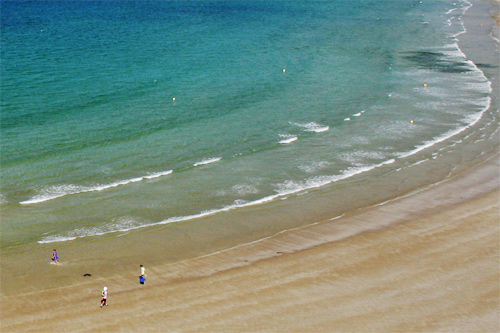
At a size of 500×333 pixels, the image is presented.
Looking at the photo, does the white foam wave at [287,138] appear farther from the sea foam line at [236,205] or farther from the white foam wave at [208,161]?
the sea foam line at [236,205]

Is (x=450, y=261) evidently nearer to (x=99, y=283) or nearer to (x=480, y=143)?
(x=99, y=283)

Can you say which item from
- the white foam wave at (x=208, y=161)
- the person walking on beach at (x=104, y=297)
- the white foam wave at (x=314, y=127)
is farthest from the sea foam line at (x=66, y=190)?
the white foam wave at (x=314, y=127)

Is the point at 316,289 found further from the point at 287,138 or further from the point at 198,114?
the point at 198,114

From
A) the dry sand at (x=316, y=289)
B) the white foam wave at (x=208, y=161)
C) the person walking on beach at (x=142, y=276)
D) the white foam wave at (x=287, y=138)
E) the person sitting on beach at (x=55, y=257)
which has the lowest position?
the dry sand at (x=316, y=289)

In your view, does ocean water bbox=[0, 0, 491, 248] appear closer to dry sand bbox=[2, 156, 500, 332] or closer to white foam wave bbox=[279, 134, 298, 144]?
white foam wave bbox=[279, 134, 298, 144]

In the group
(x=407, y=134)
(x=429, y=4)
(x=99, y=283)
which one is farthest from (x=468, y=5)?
(x=99, y=283)

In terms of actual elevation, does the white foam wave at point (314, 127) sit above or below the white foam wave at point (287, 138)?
above

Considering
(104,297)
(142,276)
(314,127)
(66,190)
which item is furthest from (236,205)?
(314,127)

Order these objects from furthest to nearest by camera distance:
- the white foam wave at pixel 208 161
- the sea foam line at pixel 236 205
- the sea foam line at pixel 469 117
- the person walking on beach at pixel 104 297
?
1. the sea foam line at pixel 469 117
2. the white foam wave at pixel 208 161
3. the sea foam line at pixel 236 205
4. the person walking on beach at pixel 104 297
